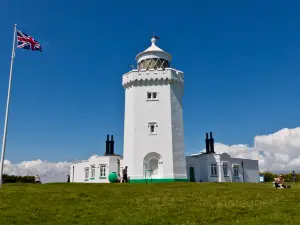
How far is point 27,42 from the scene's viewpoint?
98.6 ft

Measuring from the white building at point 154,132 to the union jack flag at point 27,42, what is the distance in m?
14.6

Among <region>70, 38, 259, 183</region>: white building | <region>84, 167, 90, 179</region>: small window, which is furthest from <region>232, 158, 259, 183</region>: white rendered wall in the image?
<region>84, 167, 90, 179</region>: small window

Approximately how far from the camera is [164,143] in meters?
39.7

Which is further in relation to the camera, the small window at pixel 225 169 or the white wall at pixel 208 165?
the small window at pixel 225 169

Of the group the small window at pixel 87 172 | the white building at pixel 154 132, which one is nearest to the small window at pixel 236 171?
the white building at pixel 154 132

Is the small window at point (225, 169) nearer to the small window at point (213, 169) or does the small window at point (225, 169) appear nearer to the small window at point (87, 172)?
the small window at point (213, 169)

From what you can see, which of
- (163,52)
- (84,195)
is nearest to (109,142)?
(163,52)

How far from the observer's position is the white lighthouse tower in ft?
129

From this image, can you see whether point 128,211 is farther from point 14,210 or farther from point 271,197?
point 271,197

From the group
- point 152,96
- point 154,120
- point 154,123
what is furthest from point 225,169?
point 152,96

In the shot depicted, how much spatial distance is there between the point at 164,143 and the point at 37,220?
2430 centimetres

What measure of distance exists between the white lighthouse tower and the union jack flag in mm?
14548

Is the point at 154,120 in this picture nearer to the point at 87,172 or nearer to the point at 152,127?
the point at 152,127

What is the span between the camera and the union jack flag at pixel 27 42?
1174 inches
